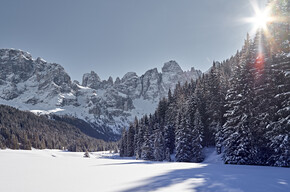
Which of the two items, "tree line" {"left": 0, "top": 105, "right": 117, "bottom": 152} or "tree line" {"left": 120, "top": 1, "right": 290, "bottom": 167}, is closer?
"tree line" {"left": 120, "top": 1, "right": 290, "bottom": 167}

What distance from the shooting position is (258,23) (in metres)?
23.6

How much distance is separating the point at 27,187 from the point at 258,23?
91.6 ft

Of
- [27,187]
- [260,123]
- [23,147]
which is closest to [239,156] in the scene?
[260,123]

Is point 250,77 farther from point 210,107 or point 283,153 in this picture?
point 210,107

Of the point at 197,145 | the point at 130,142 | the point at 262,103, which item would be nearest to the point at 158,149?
the point at 197,145

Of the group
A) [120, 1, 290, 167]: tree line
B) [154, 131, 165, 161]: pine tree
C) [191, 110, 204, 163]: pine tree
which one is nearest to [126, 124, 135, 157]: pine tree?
[154, 131, 165, 161]: pine tree

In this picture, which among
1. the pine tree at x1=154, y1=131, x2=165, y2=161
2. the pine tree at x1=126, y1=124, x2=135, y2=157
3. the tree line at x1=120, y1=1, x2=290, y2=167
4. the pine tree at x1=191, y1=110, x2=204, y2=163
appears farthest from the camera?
the pine tree at x1=126, y1=124, x2=135, y2=157

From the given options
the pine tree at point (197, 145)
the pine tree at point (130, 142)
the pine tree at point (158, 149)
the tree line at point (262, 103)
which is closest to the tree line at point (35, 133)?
the pine tree at point (130, 142)

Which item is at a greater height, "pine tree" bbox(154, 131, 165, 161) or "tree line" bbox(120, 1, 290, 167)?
"tree line" bbox(120, 1, 290, 167)

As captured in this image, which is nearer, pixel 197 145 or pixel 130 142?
pixel 197 145

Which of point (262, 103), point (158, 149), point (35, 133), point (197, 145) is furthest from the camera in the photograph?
point (35, 133)

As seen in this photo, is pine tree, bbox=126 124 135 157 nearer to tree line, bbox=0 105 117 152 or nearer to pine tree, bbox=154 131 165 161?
pine tree, bbox=154 131 165 161

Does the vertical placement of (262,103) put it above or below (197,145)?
above

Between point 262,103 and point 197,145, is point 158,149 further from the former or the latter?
point 262,103
